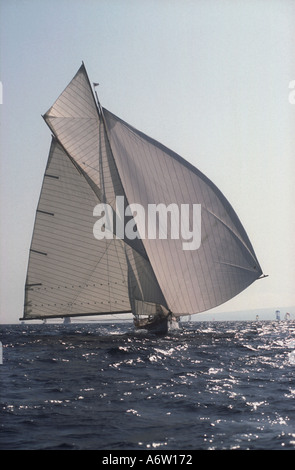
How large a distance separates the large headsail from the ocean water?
36.5 ft

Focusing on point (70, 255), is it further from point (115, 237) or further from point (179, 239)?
point (179, 239)

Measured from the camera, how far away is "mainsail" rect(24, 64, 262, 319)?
35.3 meters

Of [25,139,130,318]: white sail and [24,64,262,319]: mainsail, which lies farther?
[25,139,130,318]: white sail

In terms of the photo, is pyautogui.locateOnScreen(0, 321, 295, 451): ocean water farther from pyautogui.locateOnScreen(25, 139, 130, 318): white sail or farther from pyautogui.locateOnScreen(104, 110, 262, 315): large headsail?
pyautogui.locateOnScreen(25, 139, 130, 318): white sail

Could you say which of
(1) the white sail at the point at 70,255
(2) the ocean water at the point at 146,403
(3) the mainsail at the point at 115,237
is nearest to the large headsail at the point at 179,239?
(3) the mainsail at the point at 115,237

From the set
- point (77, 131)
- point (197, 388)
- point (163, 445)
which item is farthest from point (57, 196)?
point (163, 445)

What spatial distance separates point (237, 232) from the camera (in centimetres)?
3594

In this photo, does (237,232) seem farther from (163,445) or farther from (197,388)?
(163,445)

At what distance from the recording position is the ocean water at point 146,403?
10.4m

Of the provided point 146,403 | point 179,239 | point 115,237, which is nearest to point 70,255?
point 115,237

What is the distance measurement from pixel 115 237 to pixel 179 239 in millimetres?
4847

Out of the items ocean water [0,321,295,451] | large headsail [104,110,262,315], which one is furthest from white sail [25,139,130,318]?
ocean water [0,321,295,451]

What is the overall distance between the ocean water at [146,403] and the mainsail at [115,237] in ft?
37.5

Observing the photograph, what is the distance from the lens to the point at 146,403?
548 inches
